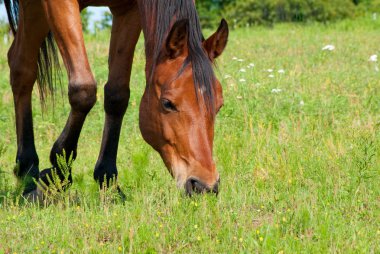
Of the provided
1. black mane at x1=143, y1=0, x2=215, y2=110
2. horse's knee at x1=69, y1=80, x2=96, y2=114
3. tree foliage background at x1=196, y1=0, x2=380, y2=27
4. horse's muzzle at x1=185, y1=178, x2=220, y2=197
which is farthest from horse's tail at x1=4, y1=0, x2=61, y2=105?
tree foliage background at x1=196, y1=0, x2=380, y2=27

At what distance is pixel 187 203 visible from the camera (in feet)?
14.3

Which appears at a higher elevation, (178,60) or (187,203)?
(178,60)

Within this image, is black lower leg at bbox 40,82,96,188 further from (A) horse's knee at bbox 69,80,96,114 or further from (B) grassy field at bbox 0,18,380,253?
(B) grassy field at bbox 0,18,380,253

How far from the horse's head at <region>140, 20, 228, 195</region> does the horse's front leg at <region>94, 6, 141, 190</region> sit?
1.06 m

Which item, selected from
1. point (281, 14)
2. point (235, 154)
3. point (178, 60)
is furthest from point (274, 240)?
point (281, 14)

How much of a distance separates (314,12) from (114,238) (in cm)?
3024

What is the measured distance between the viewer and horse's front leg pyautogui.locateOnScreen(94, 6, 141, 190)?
555 cm

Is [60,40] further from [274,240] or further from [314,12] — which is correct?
[314,12]

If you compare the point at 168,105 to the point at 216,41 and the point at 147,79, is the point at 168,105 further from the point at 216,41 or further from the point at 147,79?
the point at 216,41

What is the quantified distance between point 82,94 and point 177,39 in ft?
2.90

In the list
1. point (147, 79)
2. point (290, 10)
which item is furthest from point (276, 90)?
point (290, 10)

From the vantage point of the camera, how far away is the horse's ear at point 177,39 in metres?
4.30

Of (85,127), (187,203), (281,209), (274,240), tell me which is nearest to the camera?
(274,240)

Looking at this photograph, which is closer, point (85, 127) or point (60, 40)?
point (60, 40)
